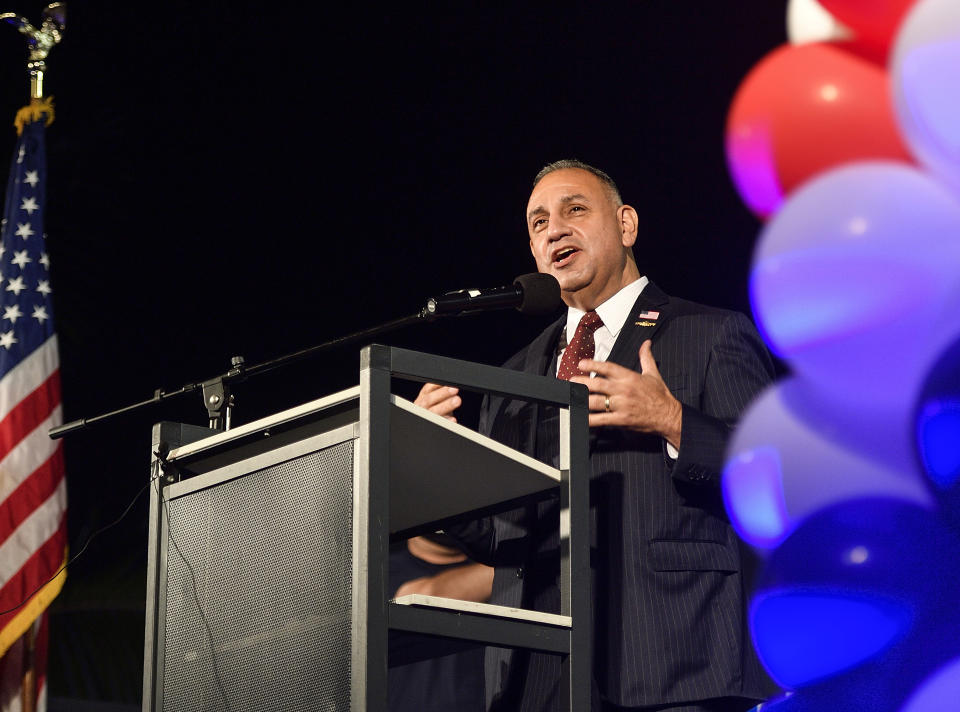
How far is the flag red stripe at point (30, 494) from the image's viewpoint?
341 cm

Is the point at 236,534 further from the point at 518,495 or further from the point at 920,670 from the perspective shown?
the point at 920,670

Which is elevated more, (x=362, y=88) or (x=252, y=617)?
(x=362, y=88)

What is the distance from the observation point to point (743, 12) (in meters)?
3.17

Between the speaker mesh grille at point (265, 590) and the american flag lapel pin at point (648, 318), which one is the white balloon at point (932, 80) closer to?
the american flag lapel pin at point (648, 318)

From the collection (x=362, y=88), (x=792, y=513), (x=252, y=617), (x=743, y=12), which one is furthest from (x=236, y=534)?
(x=362, y=88)

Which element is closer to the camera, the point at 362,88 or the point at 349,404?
the point at 349,404

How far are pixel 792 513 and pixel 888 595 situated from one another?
238 mm

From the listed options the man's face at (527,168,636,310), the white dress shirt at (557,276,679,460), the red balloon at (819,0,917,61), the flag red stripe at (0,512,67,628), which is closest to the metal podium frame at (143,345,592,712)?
the white dress shirt at (557,276,679,460)

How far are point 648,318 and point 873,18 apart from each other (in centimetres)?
85

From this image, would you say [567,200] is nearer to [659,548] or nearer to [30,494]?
[659,548]

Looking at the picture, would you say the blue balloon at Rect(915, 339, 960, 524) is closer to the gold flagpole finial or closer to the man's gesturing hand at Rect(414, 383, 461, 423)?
the man's gesturing hand at Rect(414, 383, 461, 423)

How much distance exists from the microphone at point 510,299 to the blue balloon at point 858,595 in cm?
82

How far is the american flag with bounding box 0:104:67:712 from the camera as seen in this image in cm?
338

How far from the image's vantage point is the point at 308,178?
4551 millimetres
